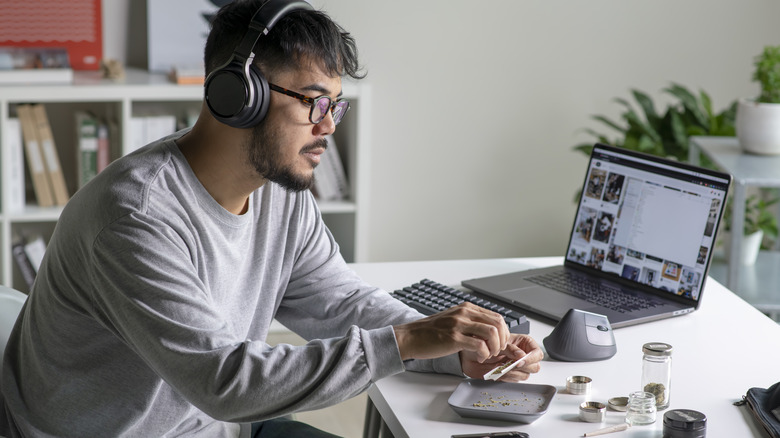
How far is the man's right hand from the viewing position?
1281 mm

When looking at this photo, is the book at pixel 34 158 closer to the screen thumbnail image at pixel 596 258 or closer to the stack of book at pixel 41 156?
the stack of book at pixel 41 156

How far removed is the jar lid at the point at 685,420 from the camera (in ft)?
3.92

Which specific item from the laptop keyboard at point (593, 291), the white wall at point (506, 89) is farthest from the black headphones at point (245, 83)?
the white wall at point (506, 89)

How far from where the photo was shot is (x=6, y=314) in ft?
4.97

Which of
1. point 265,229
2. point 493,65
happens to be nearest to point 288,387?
point 265,229

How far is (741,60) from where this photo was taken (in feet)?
11.8

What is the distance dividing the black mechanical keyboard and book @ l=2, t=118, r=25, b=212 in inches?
63.3

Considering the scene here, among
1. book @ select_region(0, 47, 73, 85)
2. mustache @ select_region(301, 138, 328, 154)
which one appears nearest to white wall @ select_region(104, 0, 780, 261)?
book @ select_region(0, 47, 73, 85)

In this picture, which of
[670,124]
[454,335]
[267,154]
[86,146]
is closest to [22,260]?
[86,146]

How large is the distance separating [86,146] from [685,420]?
225 centimetres

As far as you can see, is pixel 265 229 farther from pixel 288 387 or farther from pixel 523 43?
pixel 523 43

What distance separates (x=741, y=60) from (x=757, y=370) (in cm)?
242

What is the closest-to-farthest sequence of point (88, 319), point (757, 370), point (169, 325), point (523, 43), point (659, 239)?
point (169, 325)
point (88, 319)
point (757, 370)
point (659, 239)
point (523, 43)

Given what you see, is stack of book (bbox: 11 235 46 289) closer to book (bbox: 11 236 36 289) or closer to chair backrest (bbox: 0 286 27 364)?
book (bbox: 11 236 36 289)
